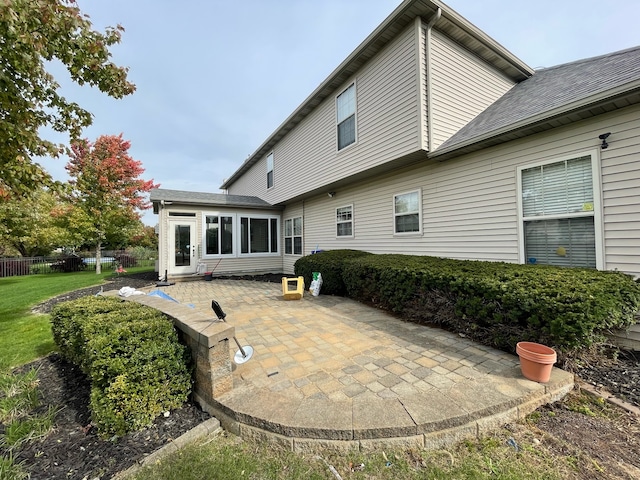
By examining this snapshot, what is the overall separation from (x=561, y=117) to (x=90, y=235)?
1851 cm

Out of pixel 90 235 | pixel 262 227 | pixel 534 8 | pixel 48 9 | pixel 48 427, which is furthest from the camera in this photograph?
pixel 90 235

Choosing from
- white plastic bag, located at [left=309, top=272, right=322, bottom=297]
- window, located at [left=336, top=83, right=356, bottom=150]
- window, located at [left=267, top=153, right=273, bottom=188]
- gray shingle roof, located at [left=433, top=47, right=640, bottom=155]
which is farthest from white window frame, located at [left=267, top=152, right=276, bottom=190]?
gray shingle roof, located at [left=433, top=47, right=640, bottom=155]

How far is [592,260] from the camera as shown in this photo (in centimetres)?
387

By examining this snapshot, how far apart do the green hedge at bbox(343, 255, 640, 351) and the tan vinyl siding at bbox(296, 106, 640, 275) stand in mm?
825

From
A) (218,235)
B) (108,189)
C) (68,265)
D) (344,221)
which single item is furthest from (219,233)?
(108,189)

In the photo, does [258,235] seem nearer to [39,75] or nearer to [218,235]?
[218,235]

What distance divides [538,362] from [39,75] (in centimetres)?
673

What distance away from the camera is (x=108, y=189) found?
17.3m

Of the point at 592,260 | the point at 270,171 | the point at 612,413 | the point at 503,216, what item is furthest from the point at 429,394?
the point at 270,171

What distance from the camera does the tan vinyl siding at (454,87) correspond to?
5.60m

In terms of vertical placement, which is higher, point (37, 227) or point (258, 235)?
point (37, 227)

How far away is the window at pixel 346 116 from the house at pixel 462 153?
0.16 ft

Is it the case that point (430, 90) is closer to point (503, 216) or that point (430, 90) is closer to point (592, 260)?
point (503, 216)

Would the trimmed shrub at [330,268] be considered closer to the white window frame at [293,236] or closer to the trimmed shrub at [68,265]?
the white window frame at [293,236]
